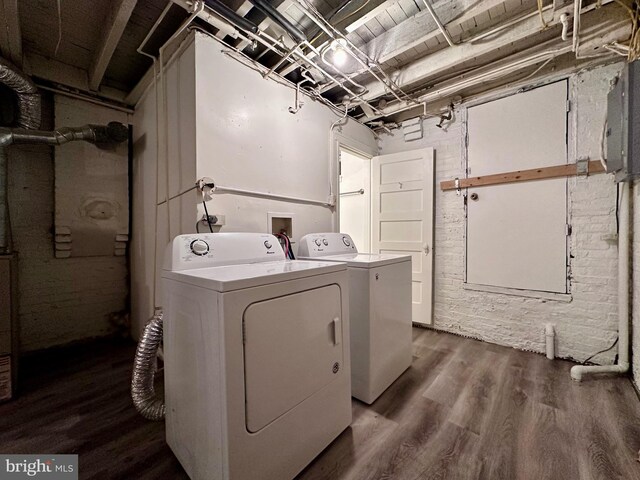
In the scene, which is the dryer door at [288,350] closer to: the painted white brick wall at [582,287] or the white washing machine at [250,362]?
the white washing machine at [250,362]

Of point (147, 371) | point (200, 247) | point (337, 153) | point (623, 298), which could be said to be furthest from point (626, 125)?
point (147, 371)

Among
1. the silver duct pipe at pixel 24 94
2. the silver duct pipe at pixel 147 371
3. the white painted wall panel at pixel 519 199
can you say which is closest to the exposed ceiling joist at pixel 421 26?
the white painted wall panel at pixel 519 199

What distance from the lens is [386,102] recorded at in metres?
2.91

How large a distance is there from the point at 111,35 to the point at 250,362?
8.13 ft

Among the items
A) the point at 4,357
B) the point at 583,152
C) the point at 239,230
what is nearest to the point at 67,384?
the point at 4,357

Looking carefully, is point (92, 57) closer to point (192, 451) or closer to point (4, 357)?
point (4, 357)

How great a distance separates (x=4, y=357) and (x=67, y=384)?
16.7 inches

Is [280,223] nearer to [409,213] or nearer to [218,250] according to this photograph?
[218,250]

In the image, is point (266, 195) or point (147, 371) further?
point (266, 195)

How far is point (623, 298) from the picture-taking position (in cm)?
192

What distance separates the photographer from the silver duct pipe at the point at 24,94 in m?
1.94

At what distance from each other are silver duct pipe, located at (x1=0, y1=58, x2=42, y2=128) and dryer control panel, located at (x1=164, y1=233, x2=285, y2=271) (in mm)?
2076

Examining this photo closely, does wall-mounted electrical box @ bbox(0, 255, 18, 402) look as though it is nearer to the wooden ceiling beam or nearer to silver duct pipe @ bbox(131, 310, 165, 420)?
silver duct pipe @ bbox(131, 310, 165, 420)

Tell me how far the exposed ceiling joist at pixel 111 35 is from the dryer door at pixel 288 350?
2065 millimetres
